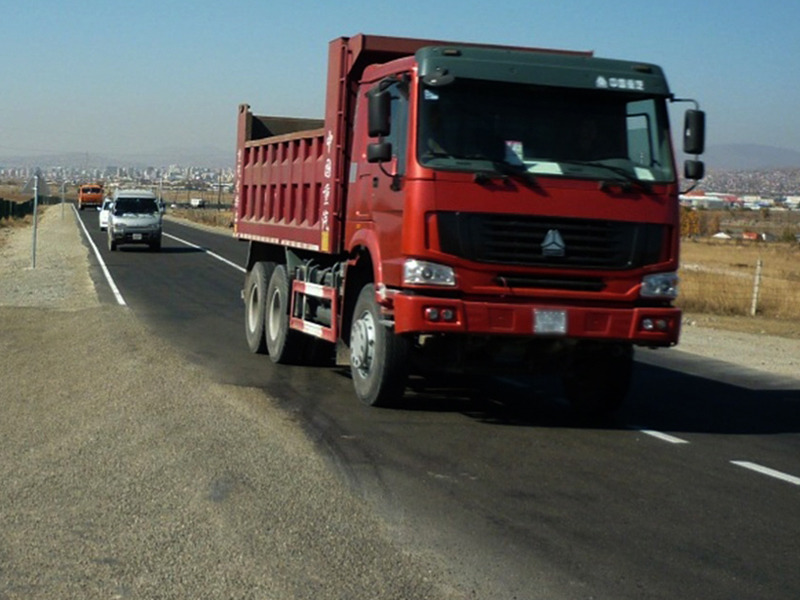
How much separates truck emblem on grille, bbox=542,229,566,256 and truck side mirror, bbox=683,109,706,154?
1.65 metres

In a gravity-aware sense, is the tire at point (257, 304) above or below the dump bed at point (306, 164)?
below

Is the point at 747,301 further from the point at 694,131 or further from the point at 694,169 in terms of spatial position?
the point at 694,131

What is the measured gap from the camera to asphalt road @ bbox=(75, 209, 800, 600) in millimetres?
6582

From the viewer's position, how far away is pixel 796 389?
15.2 meters


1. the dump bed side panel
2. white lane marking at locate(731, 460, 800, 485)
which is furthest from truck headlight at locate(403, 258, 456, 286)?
the dump bed side panel

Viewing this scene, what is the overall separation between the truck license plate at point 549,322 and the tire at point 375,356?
1.23 m

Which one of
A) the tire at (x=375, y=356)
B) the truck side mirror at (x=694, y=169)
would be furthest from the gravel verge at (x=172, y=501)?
the truck side mirror at (x=694, y=169)

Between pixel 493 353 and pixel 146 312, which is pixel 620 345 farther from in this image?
pixel 146 312

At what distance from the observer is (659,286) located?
10859mm

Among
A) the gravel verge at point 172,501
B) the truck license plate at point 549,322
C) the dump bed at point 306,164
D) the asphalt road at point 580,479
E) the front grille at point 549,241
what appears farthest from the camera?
the dump bed at point 306,164

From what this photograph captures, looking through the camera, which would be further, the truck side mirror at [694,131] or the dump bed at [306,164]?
the dump bed at [306,164]

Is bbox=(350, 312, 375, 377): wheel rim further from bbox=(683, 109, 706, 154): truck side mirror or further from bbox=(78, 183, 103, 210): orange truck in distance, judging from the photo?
bbox=(78, 183, 103, 210): orange truck in distance

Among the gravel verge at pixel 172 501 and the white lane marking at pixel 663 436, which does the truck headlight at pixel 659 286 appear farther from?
the gravel verge at pixel 172 501

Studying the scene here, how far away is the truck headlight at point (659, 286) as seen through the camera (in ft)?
35.5
